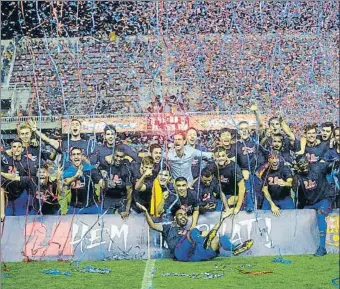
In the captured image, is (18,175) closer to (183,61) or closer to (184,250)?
(184,250)

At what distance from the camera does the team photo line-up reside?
4207 millimetres

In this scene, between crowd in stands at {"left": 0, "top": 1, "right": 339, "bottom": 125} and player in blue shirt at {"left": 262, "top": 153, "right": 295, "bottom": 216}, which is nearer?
crowd in stands at {"left": 0, "top": 1, "right": 339, "bottom": 125}

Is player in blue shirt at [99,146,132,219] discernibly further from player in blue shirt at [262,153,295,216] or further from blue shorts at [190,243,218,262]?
player in blue shirt at [262,153,295,216]

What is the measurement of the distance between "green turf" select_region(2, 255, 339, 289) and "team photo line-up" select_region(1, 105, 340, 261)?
9 centimetres

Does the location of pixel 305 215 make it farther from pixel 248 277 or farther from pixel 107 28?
pixel 107 28

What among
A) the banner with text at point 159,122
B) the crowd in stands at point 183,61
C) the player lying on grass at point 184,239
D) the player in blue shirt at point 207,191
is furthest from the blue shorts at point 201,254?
the crowd in stands at point 183,61

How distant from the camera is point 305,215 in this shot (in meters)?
4.31

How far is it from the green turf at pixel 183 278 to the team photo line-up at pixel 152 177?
0.30 feet

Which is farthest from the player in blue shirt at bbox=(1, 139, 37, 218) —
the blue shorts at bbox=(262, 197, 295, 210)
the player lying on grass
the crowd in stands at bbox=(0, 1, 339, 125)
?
the blue shorts at bbox=(262, 197, 295, 210)

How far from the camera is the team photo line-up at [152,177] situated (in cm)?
421

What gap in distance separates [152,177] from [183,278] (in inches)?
25.9

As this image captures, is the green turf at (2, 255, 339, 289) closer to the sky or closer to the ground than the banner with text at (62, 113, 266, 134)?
closer to the ground

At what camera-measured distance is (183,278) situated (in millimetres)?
4180

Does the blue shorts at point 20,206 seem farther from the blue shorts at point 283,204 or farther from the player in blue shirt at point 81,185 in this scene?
the blue shorts at point 283,204
